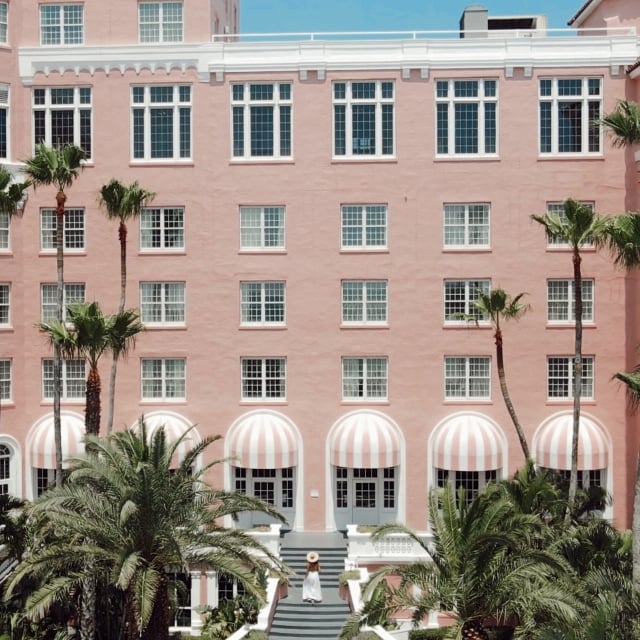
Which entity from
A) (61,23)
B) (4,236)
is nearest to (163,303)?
(4,236)

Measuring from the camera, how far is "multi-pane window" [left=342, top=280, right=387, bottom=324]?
3878cm

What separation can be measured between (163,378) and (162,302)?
11.5 ft

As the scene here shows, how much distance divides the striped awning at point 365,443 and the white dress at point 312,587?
6146mm

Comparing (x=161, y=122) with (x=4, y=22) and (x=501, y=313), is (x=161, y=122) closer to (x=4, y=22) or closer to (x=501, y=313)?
(x=4, y=22)

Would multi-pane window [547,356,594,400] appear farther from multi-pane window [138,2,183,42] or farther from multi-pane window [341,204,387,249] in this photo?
multi-pane window [138,2,183,42]

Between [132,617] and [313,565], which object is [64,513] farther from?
[313,565]

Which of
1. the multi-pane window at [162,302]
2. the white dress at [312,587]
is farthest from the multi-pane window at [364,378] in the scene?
the white dress at [312,587]

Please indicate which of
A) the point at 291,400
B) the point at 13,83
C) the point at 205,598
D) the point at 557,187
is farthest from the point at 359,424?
the point at 13,83

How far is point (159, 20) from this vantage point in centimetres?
3925

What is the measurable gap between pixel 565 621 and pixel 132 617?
12289 mm

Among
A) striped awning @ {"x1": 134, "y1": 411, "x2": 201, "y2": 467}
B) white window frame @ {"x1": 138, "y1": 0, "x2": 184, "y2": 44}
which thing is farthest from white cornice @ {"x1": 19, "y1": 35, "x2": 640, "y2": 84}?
striped awning @ {"x1": 134, "y1": 411, "x2": 201, "y2": 467}

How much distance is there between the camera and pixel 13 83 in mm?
38594

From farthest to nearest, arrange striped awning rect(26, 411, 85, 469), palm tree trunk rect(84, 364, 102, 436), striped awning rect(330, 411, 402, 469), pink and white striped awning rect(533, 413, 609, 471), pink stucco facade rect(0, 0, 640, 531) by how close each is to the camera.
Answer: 1. pink stucco facade rect(0, 0, 640, 531)
2. striped awning rect(26, 411, 85, 469)
3. striped awning rect(330, 411, 402, 469)
4. pink and white striped awning rect(533, 413, 609, 471)
5. palm tree trunk rect(84, 364, 102, 436)

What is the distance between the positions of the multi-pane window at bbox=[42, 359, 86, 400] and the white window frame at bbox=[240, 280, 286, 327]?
7.87 metres
